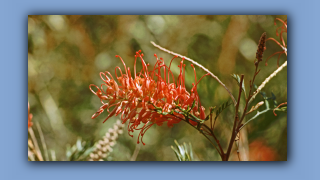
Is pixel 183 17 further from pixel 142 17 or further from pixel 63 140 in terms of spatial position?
pixel 63 140

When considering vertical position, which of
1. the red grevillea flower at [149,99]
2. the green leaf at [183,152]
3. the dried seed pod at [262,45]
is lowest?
the green leaf at [183,152]

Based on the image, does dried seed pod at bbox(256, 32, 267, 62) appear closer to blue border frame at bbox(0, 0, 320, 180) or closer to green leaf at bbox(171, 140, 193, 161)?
blue border frame at bbox(0, 0, 320, 180)

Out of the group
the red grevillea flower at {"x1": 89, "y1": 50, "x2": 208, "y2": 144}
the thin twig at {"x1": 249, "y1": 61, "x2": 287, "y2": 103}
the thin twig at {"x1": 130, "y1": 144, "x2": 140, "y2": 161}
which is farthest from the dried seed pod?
the thin twig at {"x1": 130, "y1": 144, "x2": 140, "y2": 161}

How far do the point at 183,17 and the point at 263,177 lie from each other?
1050 mm

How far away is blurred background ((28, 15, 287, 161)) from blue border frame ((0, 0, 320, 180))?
0.06 meters

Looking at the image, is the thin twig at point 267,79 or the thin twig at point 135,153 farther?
the thin twig at point 135,153

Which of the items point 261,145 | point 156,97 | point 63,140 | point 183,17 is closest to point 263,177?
point 261,145

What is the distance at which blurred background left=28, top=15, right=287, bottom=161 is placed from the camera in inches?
83.4

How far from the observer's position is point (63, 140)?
2.17 metres
